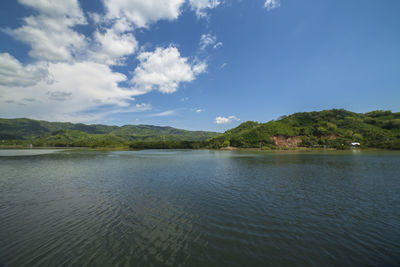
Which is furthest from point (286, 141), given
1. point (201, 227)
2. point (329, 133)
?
point (201, 227)

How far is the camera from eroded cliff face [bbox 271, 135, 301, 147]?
6491 inches

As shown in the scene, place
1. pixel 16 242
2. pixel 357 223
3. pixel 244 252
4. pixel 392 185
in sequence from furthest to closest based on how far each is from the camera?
pixel 392 185 < pixel 357 223 < pixel 16 242 < pixel 244 252

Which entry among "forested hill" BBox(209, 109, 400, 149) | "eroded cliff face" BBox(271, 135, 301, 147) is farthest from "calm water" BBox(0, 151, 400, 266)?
"eroded cliff face" BBox(271, 135, 301, 147)

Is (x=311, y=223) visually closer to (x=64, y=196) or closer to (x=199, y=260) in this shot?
(x=199, y=260)

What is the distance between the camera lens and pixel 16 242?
939 centimetres

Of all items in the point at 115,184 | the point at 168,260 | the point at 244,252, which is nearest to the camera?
the point at 168,260

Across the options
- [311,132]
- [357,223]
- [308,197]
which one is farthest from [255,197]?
[311,132]

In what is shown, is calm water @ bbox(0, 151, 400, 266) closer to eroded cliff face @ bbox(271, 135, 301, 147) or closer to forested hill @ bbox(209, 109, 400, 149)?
forested hill @ bbox(209, 109, 400, 149)

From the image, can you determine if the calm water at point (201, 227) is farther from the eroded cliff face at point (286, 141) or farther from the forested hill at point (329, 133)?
the eroded cliff face at point (286, 141)

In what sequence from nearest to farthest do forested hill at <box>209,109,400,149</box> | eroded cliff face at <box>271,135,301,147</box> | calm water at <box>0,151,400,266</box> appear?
calm water at <box>0,151,400,266</box>
forested hill at <box>209,109,400,149</box>
eroded cliff face at <box>271,135,301,147</box>

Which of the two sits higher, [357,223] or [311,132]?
[311,132]

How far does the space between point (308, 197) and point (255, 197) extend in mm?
5265

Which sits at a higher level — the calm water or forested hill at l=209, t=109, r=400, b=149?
forested hill at l=209, t=109, r=400, b=149

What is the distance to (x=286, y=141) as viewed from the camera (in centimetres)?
17038
